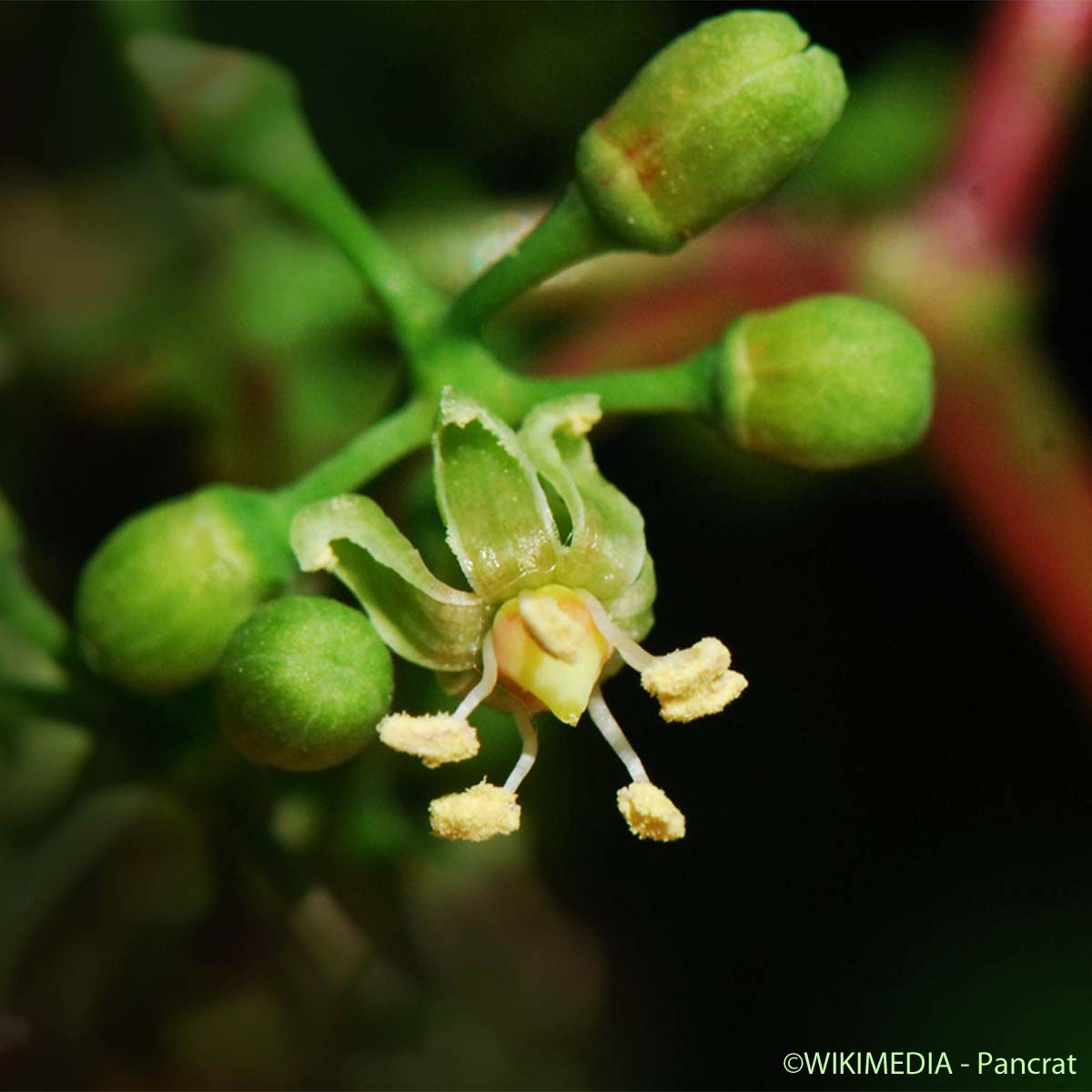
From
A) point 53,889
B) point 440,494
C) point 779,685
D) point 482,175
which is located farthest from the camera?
point 482,175

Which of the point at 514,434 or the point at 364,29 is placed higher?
the point at 364,29

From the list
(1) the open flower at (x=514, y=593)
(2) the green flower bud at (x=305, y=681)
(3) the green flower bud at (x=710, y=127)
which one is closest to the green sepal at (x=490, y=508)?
(1) the open flower at (x=514, y=593)

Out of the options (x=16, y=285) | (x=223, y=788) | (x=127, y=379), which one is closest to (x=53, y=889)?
(x=223, y=788)

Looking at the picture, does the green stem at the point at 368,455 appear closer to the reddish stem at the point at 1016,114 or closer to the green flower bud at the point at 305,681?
the green flower bud at the point at 305,681

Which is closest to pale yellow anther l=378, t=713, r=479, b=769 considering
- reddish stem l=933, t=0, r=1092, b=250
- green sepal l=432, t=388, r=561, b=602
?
green sepal l=432, t=388, r=561, b=602

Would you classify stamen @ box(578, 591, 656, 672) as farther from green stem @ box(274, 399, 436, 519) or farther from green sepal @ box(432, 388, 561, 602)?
green stem @ box(274, 399, 436, 519)

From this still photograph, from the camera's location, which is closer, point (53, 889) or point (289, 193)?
point (289, 193)

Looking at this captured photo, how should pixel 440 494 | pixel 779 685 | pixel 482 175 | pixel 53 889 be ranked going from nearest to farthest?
pixel 440 494
pixel 53 889
pixel 779 685
pixel 482 175

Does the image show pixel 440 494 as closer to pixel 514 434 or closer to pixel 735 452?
pixel 514 434
